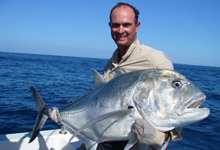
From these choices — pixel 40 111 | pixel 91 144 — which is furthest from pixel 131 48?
pixel 40 111

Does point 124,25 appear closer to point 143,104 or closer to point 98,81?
point 98,81

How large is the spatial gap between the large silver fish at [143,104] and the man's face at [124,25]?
890 mm

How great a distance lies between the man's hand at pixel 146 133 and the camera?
1.78m

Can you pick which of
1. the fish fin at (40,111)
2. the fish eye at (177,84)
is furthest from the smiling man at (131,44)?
the fish fin at (40,111)

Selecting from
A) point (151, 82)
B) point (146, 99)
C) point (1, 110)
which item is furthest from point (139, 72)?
point (1, 110)

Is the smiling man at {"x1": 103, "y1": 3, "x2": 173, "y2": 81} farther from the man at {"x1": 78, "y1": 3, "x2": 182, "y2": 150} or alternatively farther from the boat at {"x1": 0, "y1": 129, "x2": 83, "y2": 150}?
the boat at {"x1": 0, "y1": 129, "x2": 83, "y2": 150}

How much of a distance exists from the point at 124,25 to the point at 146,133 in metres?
1.65

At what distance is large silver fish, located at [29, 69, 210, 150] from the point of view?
1692 millimetres

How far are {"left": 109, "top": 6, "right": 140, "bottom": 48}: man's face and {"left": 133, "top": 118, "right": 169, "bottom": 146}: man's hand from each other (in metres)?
1.40

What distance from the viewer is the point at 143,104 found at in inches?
71.3

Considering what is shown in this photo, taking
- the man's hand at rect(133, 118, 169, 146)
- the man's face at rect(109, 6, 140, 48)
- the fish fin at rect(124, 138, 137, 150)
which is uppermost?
the man's face at rect(109, 6, 140, 48)

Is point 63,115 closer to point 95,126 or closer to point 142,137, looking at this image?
point 95,126

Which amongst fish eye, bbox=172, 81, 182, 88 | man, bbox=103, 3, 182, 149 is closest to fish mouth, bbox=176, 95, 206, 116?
fish eye, bbox=172, 81, 182, 88

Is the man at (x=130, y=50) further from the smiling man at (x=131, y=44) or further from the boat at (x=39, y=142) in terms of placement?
the boat at (x=39, y=142)
